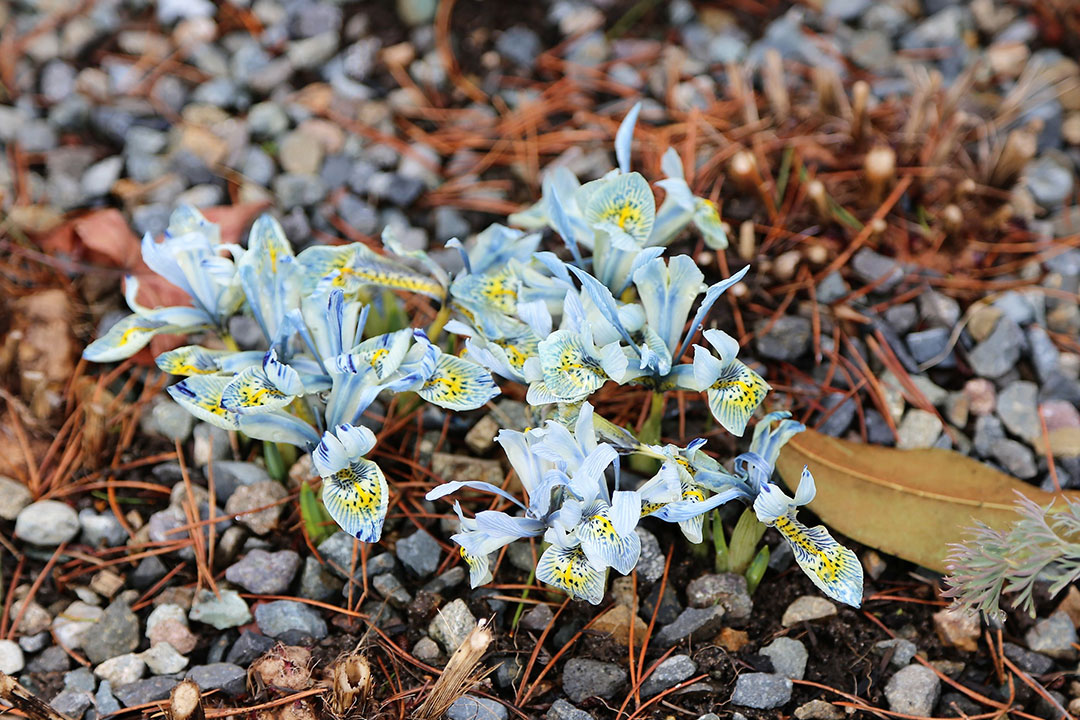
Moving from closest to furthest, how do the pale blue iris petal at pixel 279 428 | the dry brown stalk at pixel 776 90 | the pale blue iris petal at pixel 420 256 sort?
the pale blue iris petal at pixel 279 428 < the pale blue iris petal at pixel 420 256 < the dry brown stalk at pixel 776 90

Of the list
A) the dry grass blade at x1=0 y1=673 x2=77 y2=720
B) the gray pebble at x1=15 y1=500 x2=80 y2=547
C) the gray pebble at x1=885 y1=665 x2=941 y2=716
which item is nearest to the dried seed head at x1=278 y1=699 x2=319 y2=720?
the dry grass blade at x1=0 y1=673 x2=77 y2=720

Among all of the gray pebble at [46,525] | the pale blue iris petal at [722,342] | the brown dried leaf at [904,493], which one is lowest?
the brown dried leaf at [904,493]

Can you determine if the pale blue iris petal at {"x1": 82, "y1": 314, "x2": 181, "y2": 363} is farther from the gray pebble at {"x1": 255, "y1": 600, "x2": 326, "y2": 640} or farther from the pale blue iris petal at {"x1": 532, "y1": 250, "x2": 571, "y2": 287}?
the pale blue iris petal at {"x1": 532, "y1": 250, "x2": 571, "y2": 287}

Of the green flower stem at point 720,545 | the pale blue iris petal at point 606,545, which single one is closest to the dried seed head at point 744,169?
the green flower stem at point 720,545

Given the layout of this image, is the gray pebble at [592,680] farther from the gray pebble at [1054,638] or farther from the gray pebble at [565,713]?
the gray pebble at [1054,638]

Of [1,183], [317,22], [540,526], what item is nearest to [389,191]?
[317,22]

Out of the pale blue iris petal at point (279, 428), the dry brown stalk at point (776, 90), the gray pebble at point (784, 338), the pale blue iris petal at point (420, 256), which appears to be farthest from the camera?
the dry brown stalk at point (776, 90)
